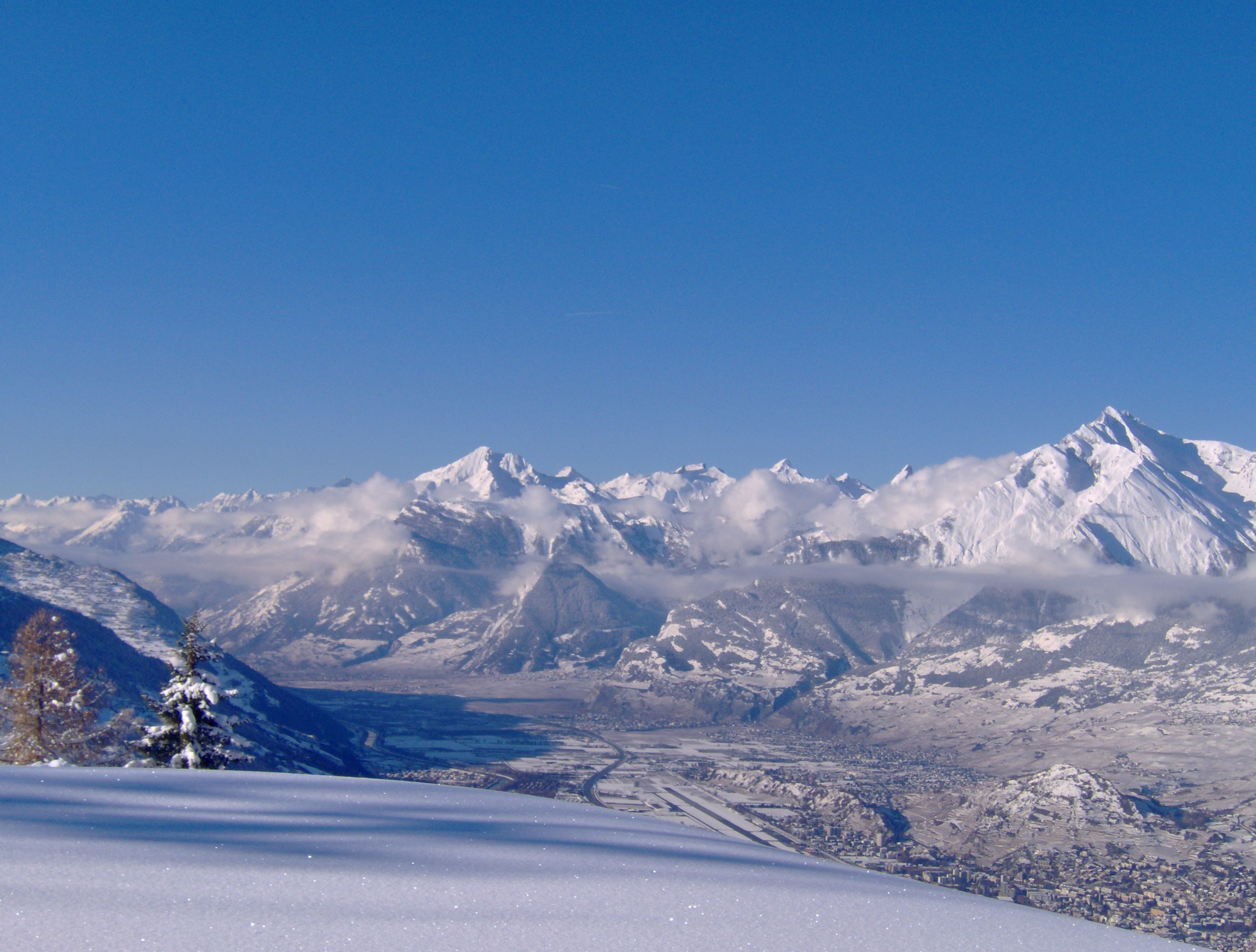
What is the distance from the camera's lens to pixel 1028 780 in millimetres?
125812

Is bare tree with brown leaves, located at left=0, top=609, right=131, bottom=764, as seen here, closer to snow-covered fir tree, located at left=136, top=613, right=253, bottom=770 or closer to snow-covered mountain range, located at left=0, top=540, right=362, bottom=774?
snow-covered fir tree, located at left=136, top=613, right=253, bottom=770

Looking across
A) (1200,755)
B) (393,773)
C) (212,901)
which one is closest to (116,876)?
(212,901)

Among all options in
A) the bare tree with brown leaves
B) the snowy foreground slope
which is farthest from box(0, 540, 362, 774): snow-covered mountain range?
the snowy foreground slope

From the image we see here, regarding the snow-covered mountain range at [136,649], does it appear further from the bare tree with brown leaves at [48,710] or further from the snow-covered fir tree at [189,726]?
the snow-covered fir tree at [189,726]

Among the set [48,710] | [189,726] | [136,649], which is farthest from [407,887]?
[136,649]

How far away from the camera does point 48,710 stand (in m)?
25.2

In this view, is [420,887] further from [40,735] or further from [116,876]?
[40,735]

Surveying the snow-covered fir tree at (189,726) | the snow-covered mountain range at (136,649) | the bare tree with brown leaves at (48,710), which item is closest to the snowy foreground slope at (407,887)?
the snow-covered fir tree at (189,726)

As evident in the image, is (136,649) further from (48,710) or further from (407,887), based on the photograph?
(407,887)

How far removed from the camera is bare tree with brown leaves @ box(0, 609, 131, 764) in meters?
24.4

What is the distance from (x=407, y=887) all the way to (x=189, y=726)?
23765 mm

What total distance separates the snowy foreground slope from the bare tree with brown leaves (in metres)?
20.0

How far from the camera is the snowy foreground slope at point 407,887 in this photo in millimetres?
4430

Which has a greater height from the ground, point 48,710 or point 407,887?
point 407,887
